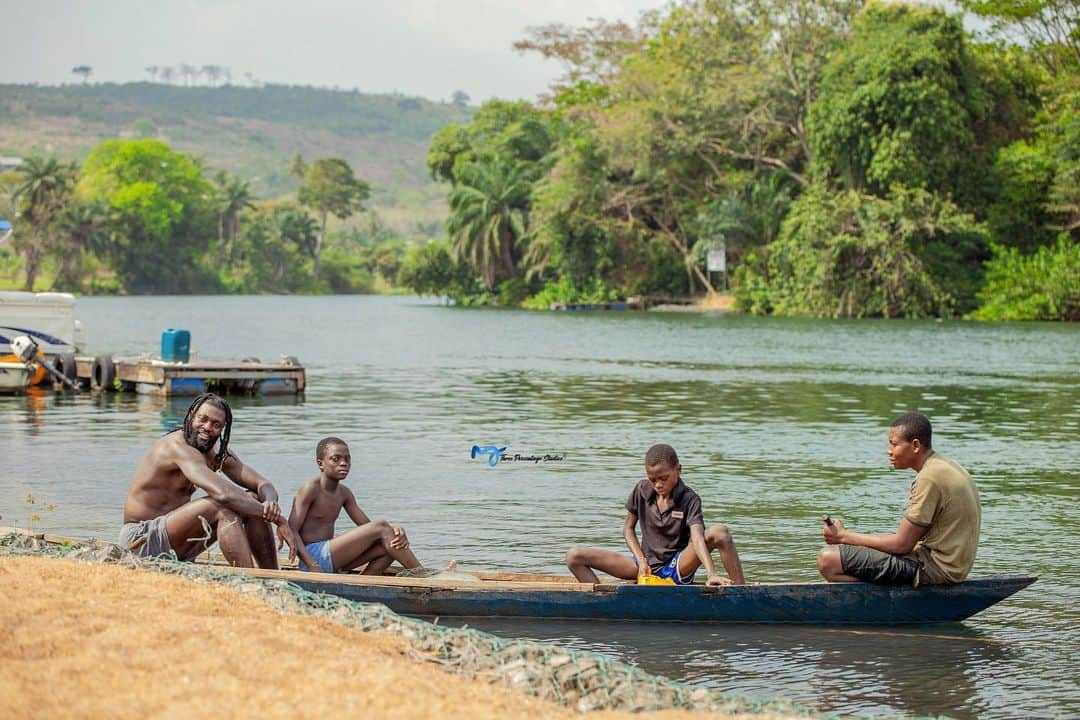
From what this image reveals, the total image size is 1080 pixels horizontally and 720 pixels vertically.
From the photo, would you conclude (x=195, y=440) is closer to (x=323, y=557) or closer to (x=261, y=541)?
(x=261, y=541)

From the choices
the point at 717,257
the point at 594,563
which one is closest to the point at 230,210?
the point at 717,257

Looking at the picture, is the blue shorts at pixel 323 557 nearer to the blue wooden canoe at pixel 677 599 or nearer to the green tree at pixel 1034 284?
the blue wooden canoe at pixel 677 599

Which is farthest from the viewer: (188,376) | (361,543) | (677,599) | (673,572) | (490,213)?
(490,213)

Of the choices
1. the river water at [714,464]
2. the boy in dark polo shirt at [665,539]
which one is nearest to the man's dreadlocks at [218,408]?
the river water at [714,464]

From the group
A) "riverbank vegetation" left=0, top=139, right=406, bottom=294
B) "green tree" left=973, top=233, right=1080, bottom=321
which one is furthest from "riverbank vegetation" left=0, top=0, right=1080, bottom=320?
"riverbank vegetation" left=0, top=139, right=406, bottom=294

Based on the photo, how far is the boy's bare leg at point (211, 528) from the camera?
8750 mm

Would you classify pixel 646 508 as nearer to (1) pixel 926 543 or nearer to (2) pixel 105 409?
(1) pixel 926 543

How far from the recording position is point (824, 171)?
57688 mm

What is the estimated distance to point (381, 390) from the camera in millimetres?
27828

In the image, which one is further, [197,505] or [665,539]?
[665,539]

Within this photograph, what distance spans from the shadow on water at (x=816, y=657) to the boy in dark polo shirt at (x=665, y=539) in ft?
1.16

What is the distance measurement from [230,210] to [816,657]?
12596cm

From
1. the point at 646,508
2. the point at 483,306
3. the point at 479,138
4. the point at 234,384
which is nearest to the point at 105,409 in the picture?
the point at 234,384

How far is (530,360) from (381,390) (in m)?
8.89
